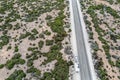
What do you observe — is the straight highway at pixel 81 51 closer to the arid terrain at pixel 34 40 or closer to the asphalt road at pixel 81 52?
the asphalt road at pixel 81 52

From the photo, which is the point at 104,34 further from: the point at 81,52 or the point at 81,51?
the point at 81,52

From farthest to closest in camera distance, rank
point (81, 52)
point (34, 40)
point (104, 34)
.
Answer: point (104, 34), point (34, 40), point (81, 52)

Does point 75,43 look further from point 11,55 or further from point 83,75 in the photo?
point 11,55

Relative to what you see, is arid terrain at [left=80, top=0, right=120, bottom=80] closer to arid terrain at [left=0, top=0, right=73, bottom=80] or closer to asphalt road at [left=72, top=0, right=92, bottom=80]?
asphalt road at [left=72, top=0, right=92, bottom=80]

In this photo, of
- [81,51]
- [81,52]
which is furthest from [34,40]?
[81,52]

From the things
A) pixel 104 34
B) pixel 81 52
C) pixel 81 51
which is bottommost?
pixel 81 52

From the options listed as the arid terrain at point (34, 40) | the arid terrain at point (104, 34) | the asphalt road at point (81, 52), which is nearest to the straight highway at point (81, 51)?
the asphalt road at point (81, 52)

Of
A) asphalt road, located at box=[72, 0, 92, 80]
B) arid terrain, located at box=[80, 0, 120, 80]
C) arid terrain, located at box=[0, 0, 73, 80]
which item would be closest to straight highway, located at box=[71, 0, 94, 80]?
asphalt road, located at box=[72, 0, 92, 80]

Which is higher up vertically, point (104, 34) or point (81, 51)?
point (104, 34)
